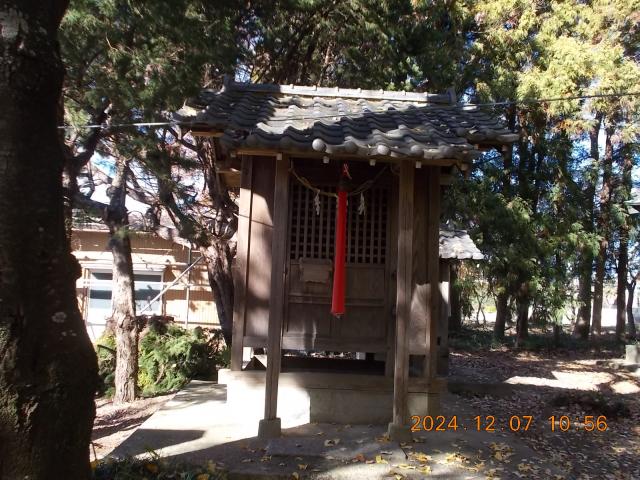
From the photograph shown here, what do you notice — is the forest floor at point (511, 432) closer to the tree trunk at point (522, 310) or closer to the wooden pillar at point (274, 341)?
the wooden pillar at point (274, 341)

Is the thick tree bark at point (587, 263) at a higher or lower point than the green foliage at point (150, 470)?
higher

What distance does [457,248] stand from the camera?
38.2 ft

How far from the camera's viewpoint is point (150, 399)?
11.2 meters

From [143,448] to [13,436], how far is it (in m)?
2.56

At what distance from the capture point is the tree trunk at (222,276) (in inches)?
490

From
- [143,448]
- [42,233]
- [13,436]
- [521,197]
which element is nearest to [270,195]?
[143,448]

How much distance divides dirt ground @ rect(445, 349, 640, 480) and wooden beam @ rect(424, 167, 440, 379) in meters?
1.70

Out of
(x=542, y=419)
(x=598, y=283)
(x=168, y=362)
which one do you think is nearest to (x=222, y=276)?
(x=168, y=362)

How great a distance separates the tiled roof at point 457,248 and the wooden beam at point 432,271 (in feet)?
16.9

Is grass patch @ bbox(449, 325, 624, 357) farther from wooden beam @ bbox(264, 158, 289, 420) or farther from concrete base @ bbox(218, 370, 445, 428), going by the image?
wooden beam @ bbox(264, 158, 289, 420)

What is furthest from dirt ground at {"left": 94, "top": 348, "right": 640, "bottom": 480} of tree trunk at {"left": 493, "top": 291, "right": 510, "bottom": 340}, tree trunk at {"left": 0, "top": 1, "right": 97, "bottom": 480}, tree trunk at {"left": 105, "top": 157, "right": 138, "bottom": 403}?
tree trunk at {"left": 493, "top": 291, "right": 510, "bottom": 340}

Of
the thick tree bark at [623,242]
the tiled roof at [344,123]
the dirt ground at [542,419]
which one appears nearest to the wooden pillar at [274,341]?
the dirt ground at [542,419]

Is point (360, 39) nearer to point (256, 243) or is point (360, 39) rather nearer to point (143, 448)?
point (256, 243)

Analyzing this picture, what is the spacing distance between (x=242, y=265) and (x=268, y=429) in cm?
199
